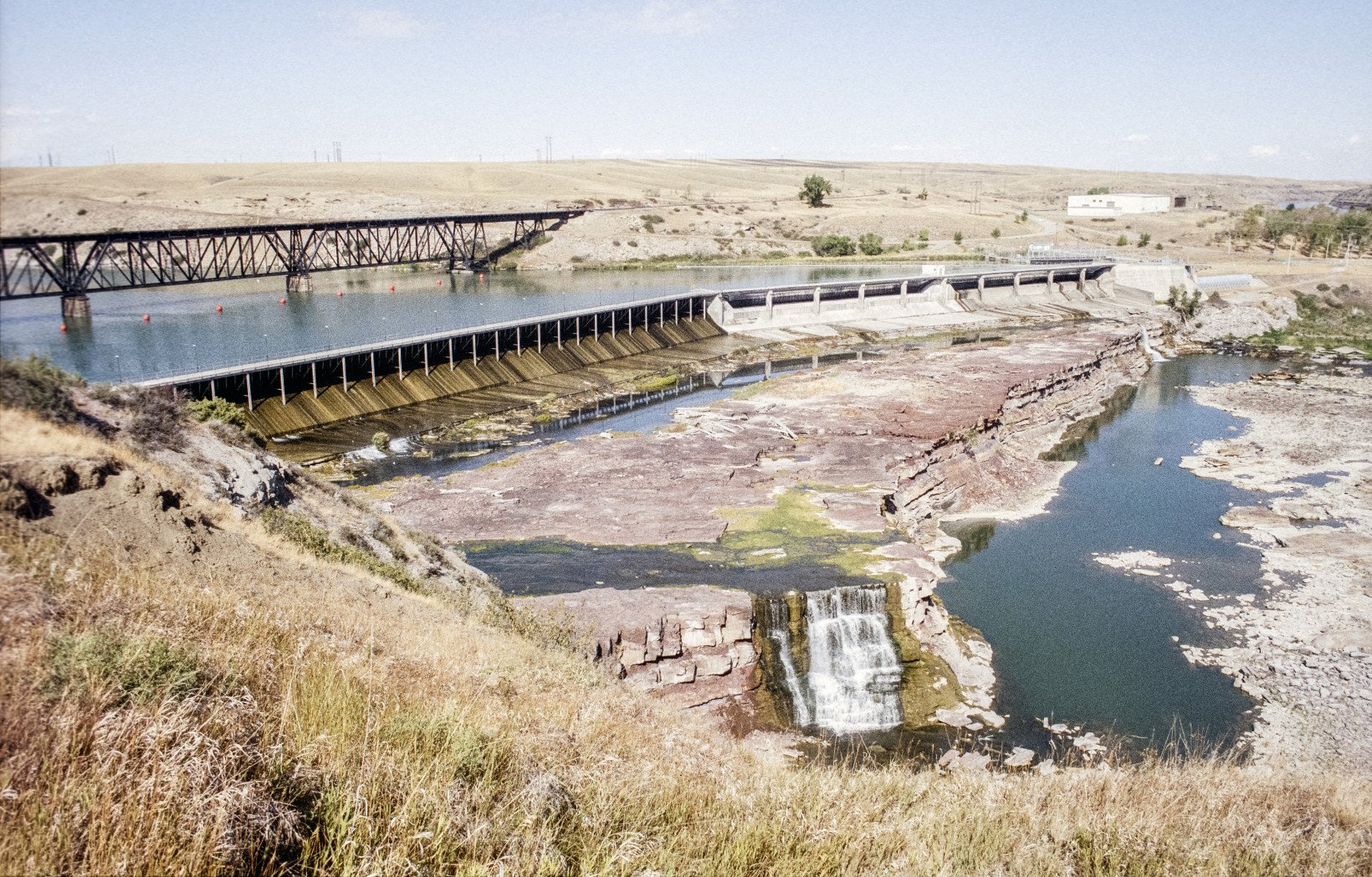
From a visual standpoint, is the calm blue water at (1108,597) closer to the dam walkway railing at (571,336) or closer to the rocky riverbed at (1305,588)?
the rocky riverbed at (1305,588)

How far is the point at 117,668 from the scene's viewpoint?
268 inches

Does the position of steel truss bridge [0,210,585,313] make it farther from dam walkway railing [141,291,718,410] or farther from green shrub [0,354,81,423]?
dam walkway railing [141,291,718,410]

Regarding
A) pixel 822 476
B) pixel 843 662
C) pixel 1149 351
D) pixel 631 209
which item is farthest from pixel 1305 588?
pixel 631 209

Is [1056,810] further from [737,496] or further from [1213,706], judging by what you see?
[737,496]

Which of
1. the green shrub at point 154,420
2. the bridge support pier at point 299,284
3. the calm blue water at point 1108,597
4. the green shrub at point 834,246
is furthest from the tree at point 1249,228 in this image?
the green shrub at point 154,420

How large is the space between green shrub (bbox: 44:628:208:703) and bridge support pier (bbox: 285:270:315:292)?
241ft

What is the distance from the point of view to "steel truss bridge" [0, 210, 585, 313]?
15734 mm

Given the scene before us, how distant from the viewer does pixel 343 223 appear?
72562mm

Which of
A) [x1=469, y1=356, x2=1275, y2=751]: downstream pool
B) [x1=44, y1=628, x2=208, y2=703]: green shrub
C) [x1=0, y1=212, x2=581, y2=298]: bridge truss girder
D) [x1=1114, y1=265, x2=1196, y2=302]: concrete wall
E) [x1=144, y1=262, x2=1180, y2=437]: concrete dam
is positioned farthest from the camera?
[x1=1114, y1=265, x2=1196, y2=302]: concrete wall

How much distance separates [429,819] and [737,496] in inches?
987

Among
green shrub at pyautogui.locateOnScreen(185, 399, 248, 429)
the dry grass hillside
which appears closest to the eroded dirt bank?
green shrub at pyautogui.locateOnScreen(185, 399, 248, 429)

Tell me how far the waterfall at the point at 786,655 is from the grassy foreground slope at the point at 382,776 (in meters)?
8.02

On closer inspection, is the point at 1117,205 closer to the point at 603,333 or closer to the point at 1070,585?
the point at 603,333

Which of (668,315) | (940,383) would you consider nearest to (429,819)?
(940,383)
